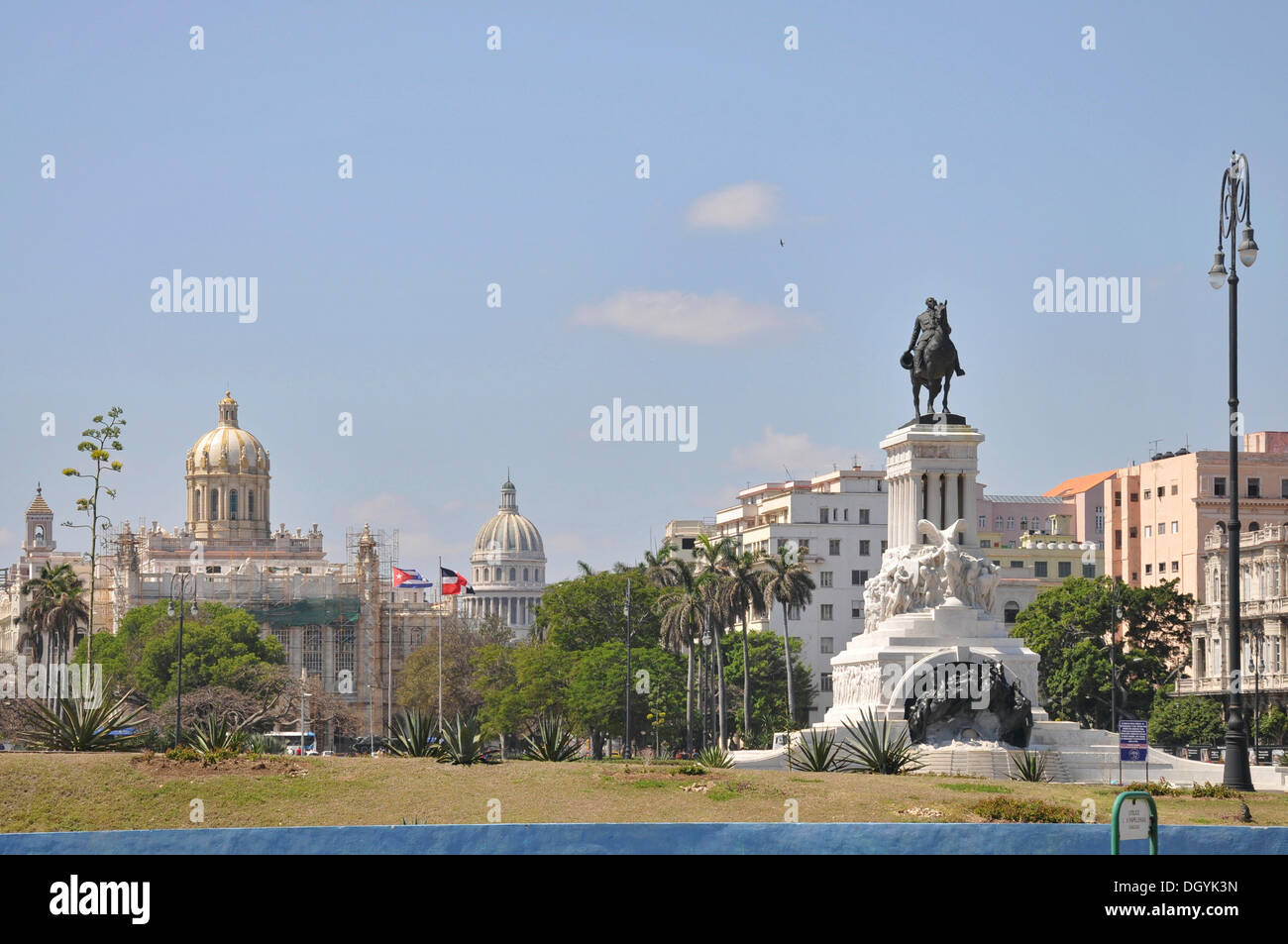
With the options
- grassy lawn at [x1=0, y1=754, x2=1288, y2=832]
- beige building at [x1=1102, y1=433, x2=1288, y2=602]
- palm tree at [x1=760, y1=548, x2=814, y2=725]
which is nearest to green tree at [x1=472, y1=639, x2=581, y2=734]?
palm tree at [x1=760, y1=548, x2=814, y2=725]

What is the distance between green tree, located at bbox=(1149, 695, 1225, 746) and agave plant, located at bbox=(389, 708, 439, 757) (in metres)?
53.3

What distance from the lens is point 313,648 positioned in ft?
488

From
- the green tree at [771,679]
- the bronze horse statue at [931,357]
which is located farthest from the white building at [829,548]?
the bronze horse statue at [931,357]

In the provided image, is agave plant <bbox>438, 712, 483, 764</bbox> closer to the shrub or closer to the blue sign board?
Result: the shrub

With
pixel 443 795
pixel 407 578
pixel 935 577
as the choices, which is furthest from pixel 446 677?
pixel 443 795

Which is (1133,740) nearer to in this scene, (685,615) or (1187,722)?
(1187,722)

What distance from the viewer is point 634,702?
9712cm

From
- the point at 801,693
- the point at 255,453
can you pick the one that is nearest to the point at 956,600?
the point at 801,693

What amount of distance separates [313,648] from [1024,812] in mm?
123597

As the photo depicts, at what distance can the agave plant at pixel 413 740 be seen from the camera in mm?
36969

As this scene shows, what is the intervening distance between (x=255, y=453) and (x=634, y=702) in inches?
3309

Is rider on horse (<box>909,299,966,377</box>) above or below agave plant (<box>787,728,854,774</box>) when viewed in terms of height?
above

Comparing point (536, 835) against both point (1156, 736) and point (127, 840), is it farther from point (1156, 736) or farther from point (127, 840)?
point (1156, 736)

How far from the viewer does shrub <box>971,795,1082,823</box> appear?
29.2m
